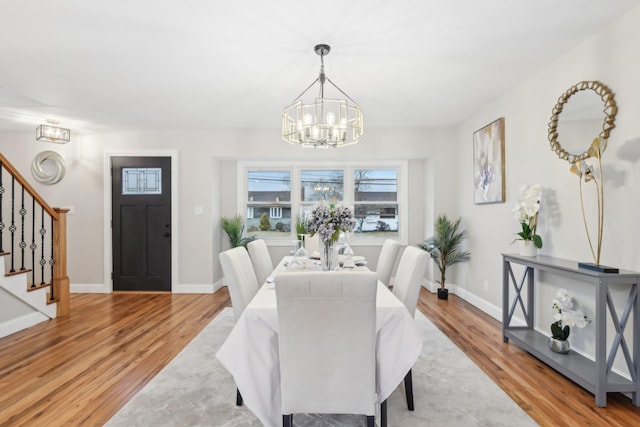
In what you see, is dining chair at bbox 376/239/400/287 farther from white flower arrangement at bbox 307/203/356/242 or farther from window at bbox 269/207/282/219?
window at bbox 269/207/282/219

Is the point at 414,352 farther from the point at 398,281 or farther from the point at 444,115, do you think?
the point at 444,115

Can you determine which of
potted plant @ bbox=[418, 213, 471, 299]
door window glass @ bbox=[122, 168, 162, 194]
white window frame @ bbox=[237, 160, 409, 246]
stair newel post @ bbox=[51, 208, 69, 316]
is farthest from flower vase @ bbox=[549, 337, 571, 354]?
door window glass @ bbox=[122, 168, 162, 194]

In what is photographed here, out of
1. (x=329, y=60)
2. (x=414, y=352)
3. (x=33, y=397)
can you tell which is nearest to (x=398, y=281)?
(x=414, y=352)

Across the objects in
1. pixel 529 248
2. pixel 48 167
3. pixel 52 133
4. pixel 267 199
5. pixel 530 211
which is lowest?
pixel 529 248

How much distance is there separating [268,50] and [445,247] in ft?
11.4

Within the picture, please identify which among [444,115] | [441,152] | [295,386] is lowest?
[295,386]

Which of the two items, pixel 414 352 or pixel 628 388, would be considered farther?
pixel 628 388

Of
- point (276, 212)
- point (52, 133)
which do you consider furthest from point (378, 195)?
point (52, 133)

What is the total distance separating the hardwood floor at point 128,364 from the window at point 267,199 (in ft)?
5.64

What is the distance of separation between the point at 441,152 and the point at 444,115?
776mm

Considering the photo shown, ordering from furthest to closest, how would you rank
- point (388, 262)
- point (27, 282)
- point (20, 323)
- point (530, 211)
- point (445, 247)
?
point (445, 247), point (27, 282), point (20, 323), point (388, 262), point (530, 211)

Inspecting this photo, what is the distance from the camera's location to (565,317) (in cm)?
263

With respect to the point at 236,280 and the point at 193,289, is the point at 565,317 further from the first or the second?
the point at 193,289

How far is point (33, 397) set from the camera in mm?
2295
